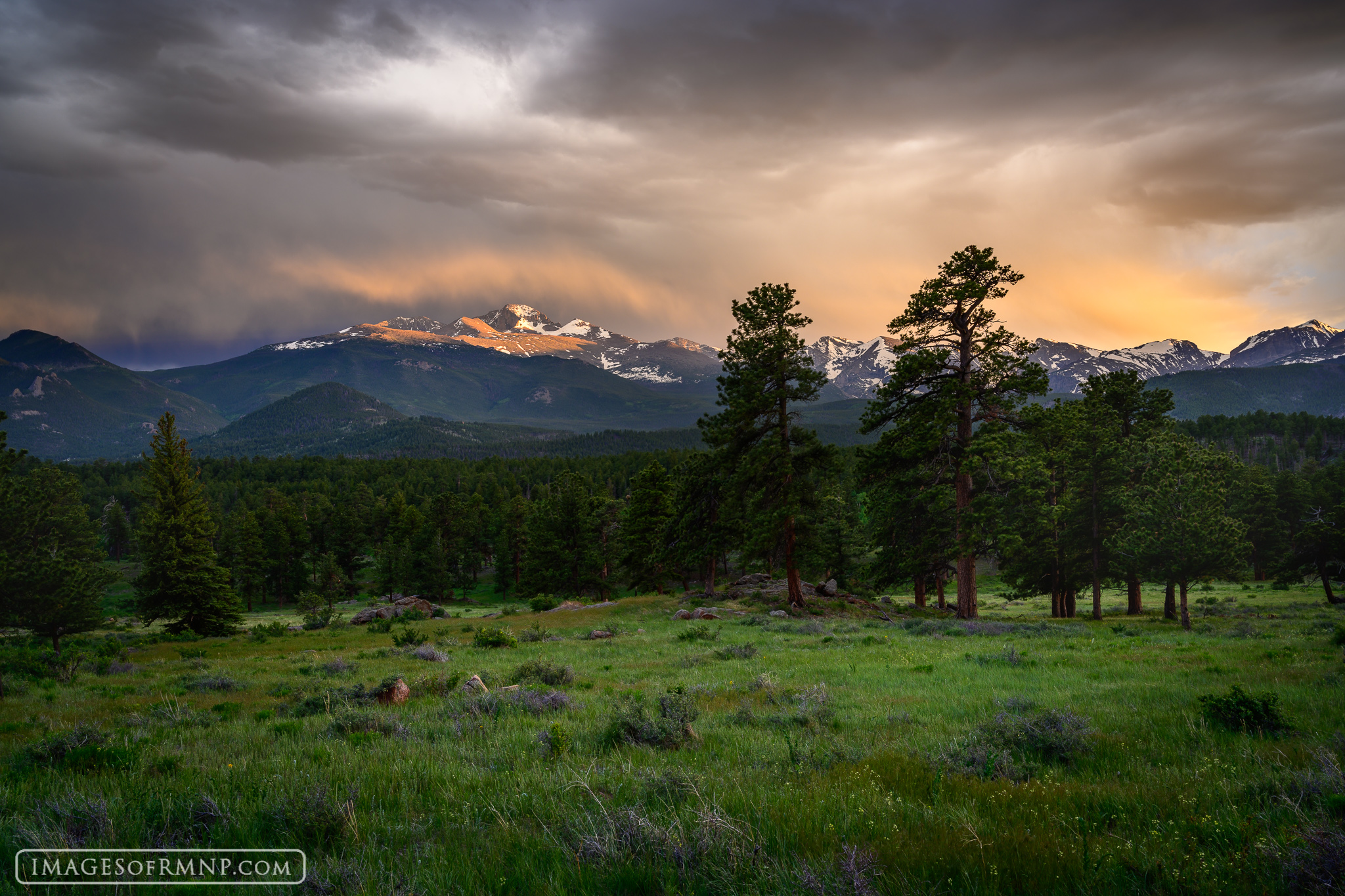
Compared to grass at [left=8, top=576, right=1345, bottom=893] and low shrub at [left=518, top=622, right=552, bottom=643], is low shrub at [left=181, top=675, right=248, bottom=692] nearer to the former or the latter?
→ grass at [left=8, top=576, right=1345, bottom=893]

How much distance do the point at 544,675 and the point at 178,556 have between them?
36187 millimetres

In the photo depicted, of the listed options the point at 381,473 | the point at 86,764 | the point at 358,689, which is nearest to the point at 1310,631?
the point at 358,689

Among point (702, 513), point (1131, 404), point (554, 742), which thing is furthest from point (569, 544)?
point (554, 742)

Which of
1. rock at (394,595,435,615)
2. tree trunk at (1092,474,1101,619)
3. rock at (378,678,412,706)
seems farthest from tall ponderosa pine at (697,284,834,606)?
rock at (394,595,435,615)

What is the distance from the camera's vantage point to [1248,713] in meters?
7.25

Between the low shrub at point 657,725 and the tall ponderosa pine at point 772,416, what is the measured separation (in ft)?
70.3

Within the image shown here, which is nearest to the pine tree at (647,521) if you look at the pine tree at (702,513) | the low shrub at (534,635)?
the pine tree at (702,513)

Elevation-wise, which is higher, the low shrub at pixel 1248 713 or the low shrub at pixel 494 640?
the low shrub at pixel 1248 713

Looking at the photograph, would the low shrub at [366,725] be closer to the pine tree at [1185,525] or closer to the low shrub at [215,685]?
the low shrub at [215,685]

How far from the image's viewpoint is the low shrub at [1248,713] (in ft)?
23.5

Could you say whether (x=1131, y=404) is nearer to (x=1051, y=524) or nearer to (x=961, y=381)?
(x=1051, y=524)

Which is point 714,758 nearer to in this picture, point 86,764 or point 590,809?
point 590,809

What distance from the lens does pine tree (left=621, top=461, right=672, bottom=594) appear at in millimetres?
52125

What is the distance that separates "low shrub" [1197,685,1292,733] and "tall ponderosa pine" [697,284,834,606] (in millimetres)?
21406
